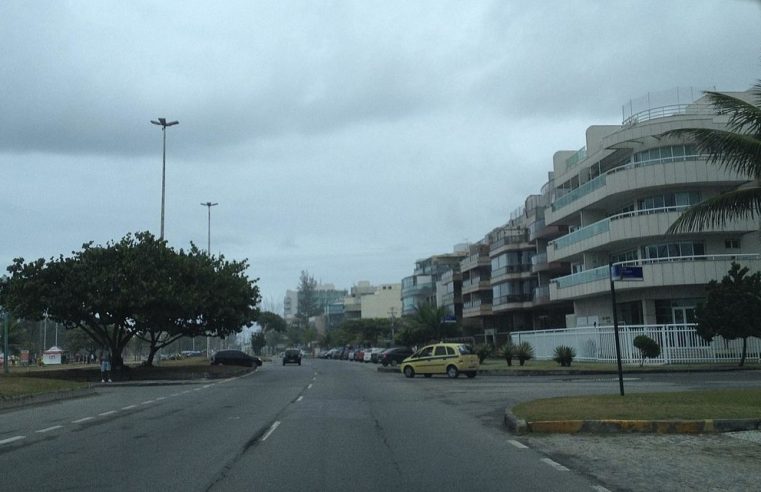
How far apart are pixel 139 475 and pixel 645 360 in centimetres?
3091

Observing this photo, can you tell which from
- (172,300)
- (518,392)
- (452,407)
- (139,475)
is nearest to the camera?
(139,475)

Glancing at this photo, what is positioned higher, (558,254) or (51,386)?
(558,254)

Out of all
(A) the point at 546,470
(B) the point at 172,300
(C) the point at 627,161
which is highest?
(C) the point at 627,161

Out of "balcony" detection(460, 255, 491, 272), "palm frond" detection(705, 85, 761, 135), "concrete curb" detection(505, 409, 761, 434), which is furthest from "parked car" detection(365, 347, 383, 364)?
"concrete curb" detection(505, 409, 761, 434)

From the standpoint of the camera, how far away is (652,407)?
14492 millimetres

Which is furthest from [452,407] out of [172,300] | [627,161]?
[627,161]

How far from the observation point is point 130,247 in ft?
129

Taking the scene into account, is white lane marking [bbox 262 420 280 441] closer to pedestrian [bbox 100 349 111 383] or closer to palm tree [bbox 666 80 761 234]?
palm tree [bbox 666 80 761 234]

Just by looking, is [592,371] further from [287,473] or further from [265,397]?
[287,473]

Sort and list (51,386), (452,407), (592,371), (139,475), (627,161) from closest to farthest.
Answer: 1. (139,475)
2. (452,407)
3. (51,386)
4. (592,371)
5. (627,161)

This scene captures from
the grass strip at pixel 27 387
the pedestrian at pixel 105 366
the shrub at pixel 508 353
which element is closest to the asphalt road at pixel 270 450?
the grass strip at pixel 27 387

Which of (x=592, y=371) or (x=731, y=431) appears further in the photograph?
(x=592, y=371)

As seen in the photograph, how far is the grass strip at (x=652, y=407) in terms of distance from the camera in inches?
522

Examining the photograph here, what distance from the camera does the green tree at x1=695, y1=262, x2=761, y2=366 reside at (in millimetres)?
31094
